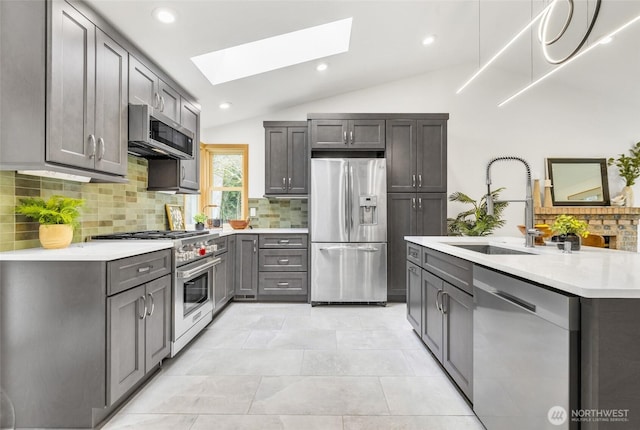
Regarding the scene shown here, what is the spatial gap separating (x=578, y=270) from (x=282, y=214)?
384cm

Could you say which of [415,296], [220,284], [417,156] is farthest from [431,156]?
[220,284]

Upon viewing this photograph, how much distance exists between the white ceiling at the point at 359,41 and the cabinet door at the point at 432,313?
245 cm

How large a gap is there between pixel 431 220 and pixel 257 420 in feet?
10.3

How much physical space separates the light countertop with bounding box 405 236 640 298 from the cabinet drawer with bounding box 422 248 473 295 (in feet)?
0.20

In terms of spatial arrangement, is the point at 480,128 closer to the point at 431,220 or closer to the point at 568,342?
the point at 431,220

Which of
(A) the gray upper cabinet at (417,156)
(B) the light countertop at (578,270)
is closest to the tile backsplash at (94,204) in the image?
(B) the light countertop at (578,270)

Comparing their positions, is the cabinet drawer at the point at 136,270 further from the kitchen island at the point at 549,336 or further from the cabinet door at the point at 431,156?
the cabinet door at the point at 431,156

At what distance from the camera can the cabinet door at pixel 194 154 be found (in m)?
3.27

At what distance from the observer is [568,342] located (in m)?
1.03

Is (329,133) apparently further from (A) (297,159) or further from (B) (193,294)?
(B) (193,294)

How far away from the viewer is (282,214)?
472cm

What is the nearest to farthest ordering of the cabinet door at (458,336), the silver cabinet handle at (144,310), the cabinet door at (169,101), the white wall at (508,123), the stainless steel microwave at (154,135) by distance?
the cabinet door at (458,336), the silver cabinet handle at (144,310), the stainless steel microwave at (154,135), the cabinet door at (169,101), the white wall at (508,123)

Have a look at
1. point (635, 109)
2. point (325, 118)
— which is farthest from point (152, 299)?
point (635, 109)

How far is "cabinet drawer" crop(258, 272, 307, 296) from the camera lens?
400 centimetres
